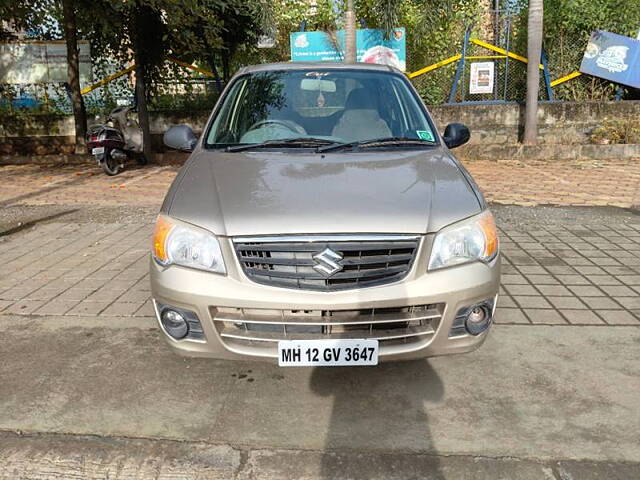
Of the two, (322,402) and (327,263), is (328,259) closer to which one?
(327,263)

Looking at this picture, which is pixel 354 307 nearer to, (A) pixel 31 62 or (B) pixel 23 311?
(B) pixel 23 311

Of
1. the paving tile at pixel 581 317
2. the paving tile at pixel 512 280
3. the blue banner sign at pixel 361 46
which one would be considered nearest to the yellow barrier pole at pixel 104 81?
the blue banner sign at pixel 361 46

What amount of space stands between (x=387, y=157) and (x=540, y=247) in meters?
2.92

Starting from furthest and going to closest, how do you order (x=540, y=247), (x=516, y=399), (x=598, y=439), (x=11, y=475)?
1. (x=540, y=247)
2. (x=516, y=399)
3. (x=598, y=439)
4. (x=11, y=475)

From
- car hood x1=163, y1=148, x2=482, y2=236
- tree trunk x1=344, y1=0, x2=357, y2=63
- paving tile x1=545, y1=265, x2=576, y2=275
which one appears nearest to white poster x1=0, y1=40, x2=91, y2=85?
tree trunk x1=344, y1=0, x2=357, y2=63

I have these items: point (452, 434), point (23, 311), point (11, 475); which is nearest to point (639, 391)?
point (452, 434)

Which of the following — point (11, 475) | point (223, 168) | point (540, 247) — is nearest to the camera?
point (11, 475)

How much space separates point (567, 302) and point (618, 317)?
37 cm

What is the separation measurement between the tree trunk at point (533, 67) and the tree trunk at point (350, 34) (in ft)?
10.8

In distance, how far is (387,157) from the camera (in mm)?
3529

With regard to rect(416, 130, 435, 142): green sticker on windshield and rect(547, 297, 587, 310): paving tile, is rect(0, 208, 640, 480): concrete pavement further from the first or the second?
rect(416, 130, 435, 142): green sticker on windshield

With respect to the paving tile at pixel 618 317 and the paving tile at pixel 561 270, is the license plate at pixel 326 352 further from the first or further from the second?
the paving tile at pixel 561 270

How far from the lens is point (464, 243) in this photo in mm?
2869

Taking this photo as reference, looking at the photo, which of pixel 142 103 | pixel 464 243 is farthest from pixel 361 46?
pixel 464 243
